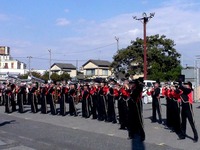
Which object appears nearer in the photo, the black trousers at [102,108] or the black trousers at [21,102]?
the black trousers at [102,108]

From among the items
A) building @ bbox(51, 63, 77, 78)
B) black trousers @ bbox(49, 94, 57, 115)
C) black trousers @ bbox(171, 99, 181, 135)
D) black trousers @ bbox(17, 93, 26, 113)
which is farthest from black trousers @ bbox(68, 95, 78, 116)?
building @ bbox(51, 63, 77, 78)

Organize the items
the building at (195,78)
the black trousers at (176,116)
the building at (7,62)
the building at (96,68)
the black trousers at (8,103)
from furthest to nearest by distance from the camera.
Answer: the building at (7,62)
the building at (96,68)
the building at (195,78)
the black trousers at (8,103)
the black trousers at (176,116)

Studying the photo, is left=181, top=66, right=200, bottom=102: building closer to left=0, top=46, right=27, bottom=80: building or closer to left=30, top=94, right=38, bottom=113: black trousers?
left=30, top=94, right=38, bottom=113: black trousers

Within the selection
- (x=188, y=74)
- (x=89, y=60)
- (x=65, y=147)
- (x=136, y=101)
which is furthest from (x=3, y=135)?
(x=89, y=60)

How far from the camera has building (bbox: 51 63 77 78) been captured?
9050 centimetres

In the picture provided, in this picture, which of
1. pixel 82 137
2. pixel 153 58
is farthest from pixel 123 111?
pixel 153 58

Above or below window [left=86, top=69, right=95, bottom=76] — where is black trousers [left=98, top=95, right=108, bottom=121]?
below

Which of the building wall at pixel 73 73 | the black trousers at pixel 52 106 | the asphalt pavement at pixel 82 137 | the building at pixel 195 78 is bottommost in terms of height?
the asphalt pavement at pixel 82 137

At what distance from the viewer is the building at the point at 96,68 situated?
81062 millimetres

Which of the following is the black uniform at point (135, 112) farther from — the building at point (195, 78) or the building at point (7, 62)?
the building at point (7, 62)

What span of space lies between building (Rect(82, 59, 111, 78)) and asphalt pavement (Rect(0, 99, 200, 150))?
66680mm

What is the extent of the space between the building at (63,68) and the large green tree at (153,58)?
45.6 metres

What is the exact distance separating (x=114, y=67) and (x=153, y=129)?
3451 cm

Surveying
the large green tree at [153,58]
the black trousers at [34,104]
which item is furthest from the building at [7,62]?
the black trousers at [34,104]
